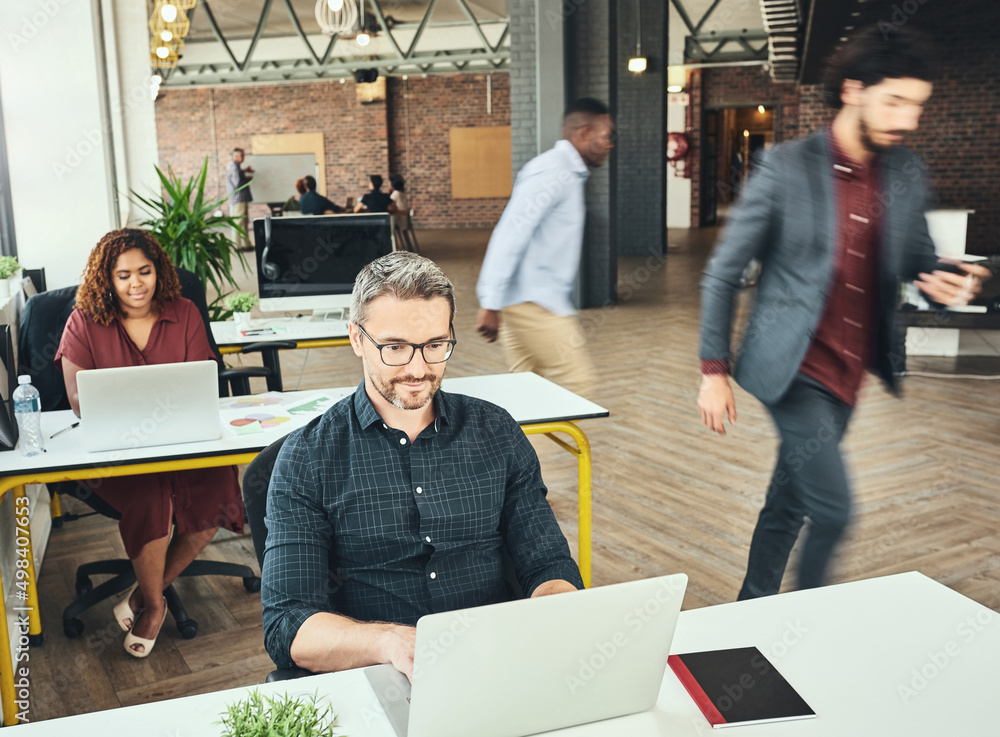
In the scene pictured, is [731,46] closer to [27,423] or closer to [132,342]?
[132,342]

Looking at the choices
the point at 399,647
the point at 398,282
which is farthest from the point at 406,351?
the point at 399,647

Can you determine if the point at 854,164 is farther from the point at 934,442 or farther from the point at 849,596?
the point at 934,442

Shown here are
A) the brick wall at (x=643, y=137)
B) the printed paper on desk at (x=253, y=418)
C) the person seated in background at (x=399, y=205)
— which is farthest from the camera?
the person seated in background at (x=399, y=205)

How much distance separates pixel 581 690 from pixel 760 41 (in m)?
15.0

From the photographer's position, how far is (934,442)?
477cm

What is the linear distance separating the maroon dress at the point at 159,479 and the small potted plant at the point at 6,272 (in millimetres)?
930

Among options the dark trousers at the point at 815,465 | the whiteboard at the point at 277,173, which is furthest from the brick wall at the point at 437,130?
the dark trousers at the point at 815,465

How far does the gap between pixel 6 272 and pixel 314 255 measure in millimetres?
1308

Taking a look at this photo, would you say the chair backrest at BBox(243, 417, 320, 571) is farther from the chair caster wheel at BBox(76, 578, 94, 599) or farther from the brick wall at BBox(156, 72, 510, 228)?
the brick wall at BBox(156, 72, 510, 228)

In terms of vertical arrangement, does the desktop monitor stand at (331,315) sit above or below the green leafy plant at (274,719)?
above

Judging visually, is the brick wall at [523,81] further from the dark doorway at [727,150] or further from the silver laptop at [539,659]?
the dark doorway at [727,150]

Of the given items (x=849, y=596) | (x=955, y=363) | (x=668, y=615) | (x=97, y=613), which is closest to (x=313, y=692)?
(x=668, y=615)

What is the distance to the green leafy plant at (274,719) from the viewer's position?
111 cm

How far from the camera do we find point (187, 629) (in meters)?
2.96
